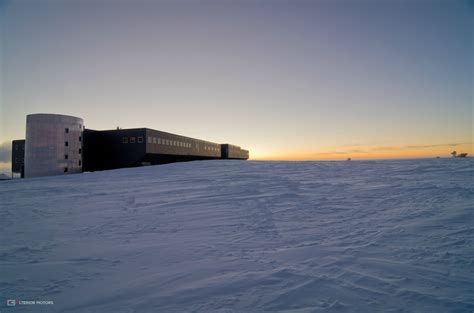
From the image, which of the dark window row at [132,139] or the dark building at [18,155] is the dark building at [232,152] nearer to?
the dark window row at [132,139]

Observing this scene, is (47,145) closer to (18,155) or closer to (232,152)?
(18,155)

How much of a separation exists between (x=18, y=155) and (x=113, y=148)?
82.5 feet

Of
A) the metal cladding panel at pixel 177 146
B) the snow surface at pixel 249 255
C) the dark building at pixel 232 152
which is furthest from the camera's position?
the dark building at pixel 232 152

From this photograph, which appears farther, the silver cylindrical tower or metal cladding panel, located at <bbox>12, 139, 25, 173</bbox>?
metal cladding panel, located at <bbox>12, 139, 25, 173</bbox>

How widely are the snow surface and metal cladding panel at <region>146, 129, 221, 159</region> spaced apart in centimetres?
3235

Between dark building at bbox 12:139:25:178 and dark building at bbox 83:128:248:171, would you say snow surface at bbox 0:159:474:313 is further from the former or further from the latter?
dark building at bbox 12:139:25:178

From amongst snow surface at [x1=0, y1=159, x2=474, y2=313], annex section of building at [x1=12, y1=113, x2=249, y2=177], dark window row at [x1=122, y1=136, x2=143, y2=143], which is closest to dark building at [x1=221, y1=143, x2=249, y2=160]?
annex section of building at [x1=12, y1=113, x2=249, y2=177]

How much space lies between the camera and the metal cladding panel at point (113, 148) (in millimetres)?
39906

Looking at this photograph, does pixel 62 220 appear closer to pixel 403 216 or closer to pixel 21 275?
pixel 21 275

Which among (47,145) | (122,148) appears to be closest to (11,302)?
Result: (47,145)

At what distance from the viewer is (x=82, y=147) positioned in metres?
38.8

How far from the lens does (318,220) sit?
7.30 meters

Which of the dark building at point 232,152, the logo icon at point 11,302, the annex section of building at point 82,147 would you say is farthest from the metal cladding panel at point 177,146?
the logo icon at point 11,302

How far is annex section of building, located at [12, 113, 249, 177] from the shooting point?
33.5 m
